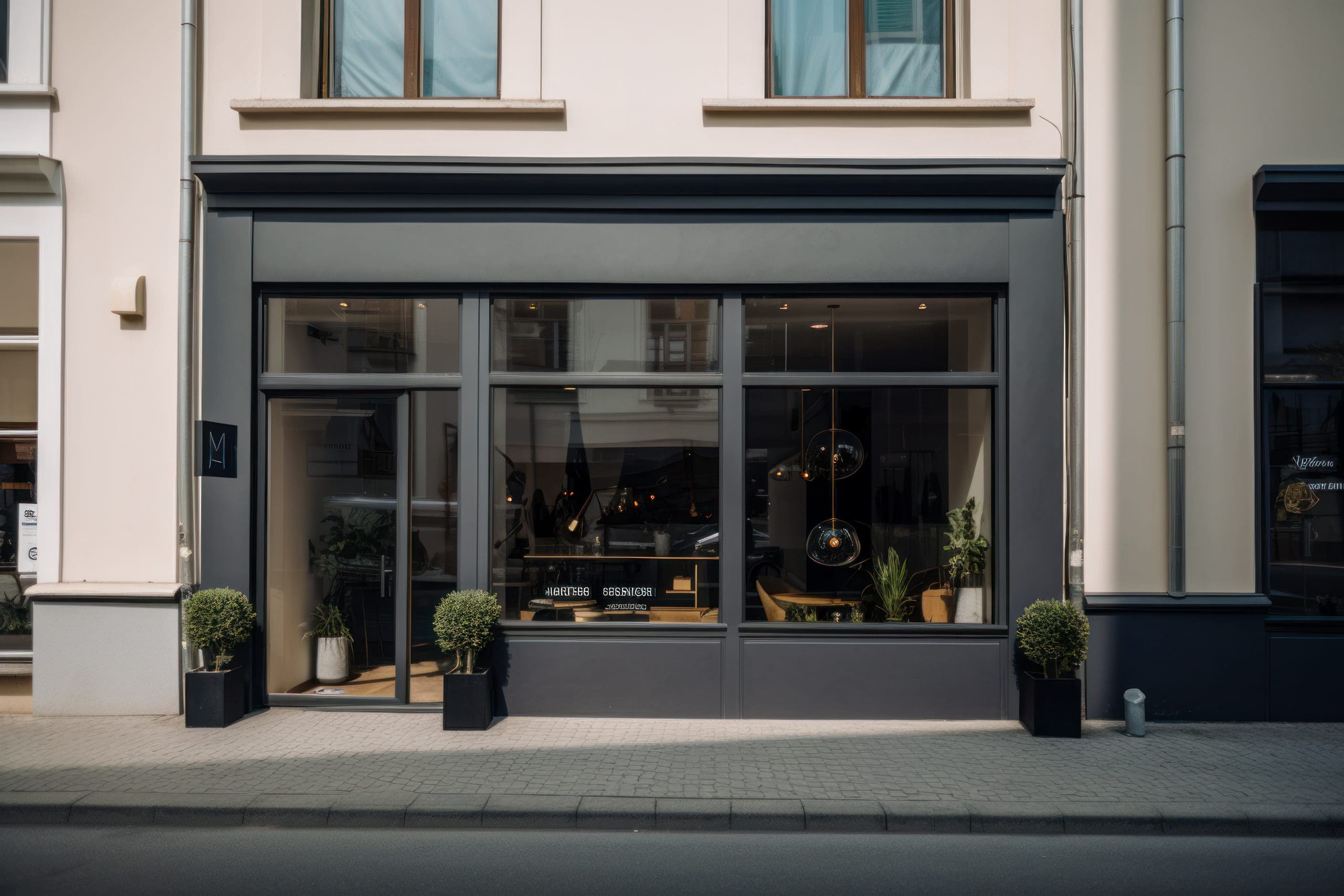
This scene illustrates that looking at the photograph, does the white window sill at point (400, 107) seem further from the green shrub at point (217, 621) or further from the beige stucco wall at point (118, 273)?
the green shrub at point (217, 621)

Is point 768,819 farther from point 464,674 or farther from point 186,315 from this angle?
point 186,315

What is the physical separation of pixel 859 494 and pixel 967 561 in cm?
106

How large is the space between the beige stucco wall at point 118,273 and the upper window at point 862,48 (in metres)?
5.19

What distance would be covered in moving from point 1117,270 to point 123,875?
310 inches

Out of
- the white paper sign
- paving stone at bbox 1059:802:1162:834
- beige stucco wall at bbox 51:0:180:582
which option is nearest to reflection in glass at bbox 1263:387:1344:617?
paving stone at bbox 1059:802:1162:834

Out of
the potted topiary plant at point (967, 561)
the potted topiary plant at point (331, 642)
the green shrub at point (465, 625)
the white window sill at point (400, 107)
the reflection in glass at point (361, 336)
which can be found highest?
the white window sill at point (400, 107)

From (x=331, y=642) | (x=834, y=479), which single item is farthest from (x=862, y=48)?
(x=331, y=642)

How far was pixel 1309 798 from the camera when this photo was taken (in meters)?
5.31

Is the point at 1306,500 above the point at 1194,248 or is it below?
below

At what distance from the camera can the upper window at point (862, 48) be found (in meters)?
7.70

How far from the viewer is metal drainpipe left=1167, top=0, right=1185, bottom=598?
7.10m

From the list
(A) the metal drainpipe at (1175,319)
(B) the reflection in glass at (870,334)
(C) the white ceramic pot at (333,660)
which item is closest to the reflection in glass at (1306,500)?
(A) the metal drainpipe at (1175,319)

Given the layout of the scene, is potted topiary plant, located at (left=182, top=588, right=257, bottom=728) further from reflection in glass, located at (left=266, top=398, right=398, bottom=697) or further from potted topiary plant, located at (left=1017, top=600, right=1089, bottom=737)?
potted topiary plant, located at (left=1017, top=600, right=1089, bottom=737)

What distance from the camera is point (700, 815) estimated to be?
5086mm
